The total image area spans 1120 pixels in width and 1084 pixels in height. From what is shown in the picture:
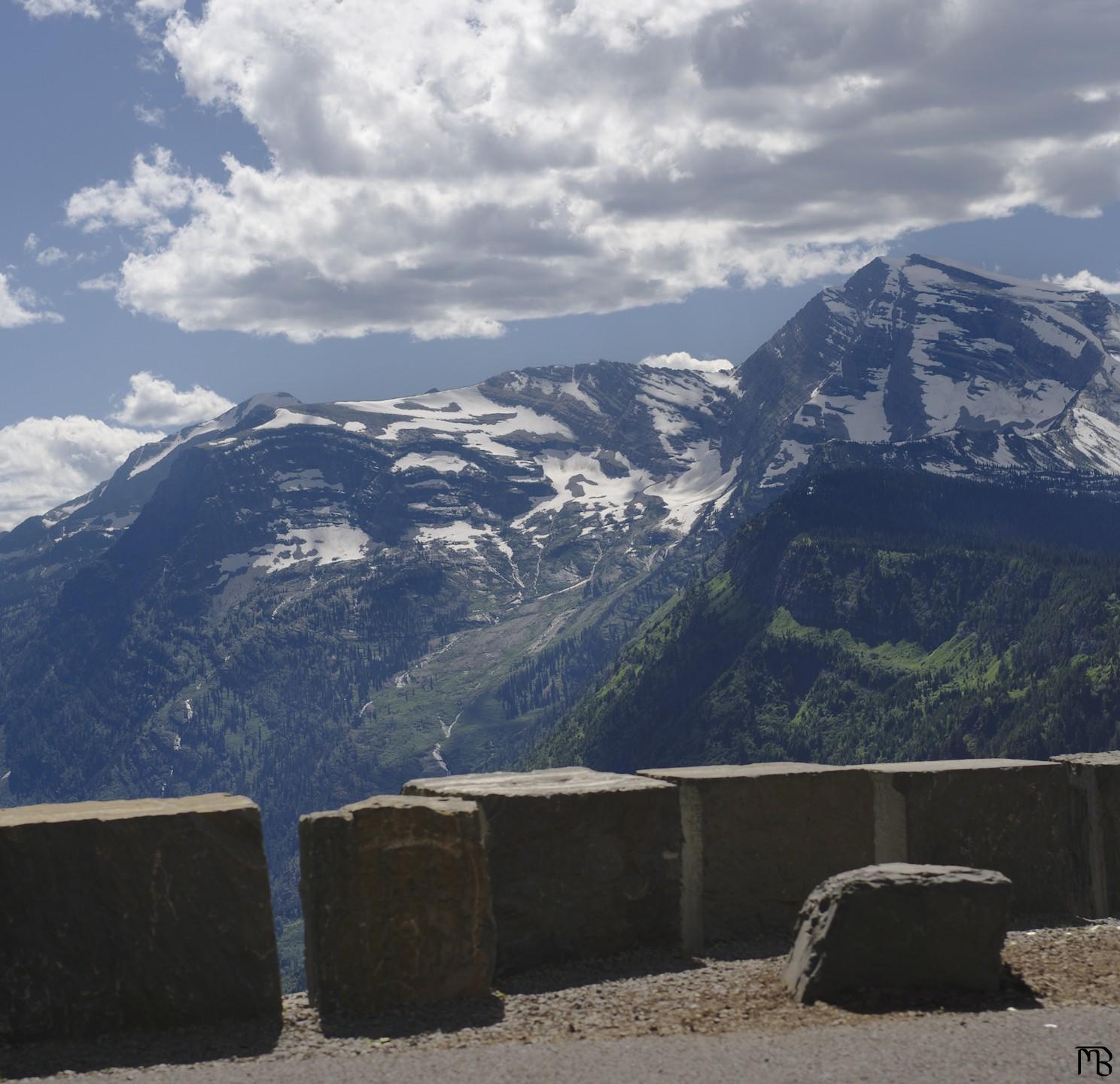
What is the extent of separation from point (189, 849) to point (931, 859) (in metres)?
8.72

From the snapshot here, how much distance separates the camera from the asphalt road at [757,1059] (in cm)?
1146

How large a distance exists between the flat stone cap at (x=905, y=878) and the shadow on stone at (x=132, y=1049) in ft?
18.2

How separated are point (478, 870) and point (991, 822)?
683 cm

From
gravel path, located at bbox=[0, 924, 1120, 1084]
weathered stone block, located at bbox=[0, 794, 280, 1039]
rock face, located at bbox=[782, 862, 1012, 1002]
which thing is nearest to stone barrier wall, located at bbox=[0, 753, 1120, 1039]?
weathered stone block, located at bbox=[0, 794, 280, 1039]

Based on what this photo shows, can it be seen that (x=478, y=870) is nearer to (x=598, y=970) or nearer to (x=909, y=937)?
(x=598, y=970)

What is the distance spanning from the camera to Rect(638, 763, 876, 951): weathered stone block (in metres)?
16.5

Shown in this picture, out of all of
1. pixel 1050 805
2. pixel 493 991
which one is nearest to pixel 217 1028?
pixel 493 991

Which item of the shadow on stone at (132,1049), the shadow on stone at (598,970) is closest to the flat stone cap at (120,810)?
the shadow on stone at (132,1049)

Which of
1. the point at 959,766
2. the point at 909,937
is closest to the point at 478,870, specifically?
the point at 909,937

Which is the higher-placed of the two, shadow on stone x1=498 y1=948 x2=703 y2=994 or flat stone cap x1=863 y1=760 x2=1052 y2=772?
flat stone cap x1=863 y1=760 x2=1052 y2=772

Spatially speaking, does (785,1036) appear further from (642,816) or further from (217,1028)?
(217,1028)
